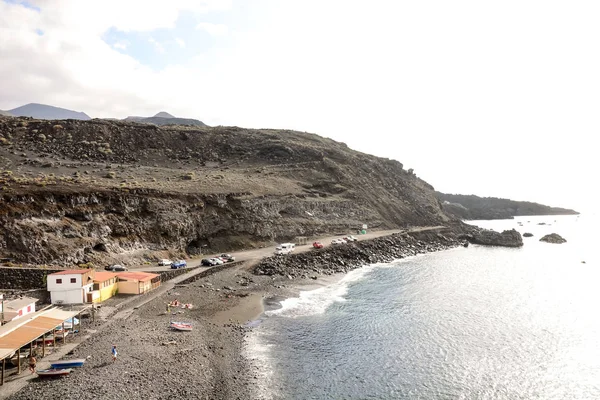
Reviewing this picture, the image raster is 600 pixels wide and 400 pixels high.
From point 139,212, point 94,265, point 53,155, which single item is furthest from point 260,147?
point 94,265

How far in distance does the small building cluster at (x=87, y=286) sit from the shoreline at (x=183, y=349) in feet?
12.3

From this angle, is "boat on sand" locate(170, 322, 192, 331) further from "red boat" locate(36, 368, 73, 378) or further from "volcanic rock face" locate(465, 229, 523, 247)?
"volcanic rock face" locate(465, 229, 523, 247)

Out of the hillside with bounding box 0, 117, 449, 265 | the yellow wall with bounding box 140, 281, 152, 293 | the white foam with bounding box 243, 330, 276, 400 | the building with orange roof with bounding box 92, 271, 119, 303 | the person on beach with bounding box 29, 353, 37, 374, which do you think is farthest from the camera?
the hillside with bounding box 0, 117, 449, 265

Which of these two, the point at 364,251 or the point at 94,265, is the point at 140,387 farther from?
the point at 364,251

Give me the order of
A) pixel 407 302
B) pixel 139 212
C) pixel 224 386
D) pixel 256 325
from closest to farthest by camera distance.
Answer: pixel 224 386, pixel 256 325, pixel 407 302, pixel 139 212

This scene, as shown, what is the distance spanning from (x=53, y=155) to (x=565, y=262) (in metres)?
111

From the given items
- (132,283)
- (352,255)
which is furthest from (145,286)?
(352,255)

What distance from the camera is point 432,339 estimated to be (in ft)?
128

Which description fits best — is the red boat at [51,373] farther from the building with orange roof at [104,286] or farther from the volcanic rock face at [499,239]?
the volcanic rock face at [499,239]

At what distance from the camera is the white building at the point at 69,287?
38438 mm

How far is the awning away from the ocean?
15131 millimetres

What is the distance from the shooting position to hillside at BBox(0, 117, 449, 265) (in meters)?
51.5

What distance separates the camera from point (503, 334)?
40.9 m

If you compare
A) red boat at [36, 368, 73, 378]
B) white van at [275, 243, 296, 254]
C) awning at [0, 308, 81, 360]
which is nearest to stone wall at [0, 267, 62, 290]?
awning at [0, 308, 81, 360]
